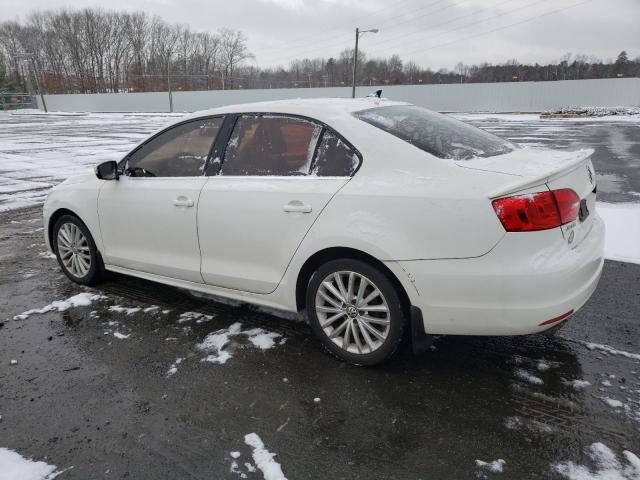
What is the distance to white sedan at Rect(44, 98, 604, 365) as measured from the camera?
2580 millimetres

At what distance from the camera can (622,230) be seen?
19.7 feet

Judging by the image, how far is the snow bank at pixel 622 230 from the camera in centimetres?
522

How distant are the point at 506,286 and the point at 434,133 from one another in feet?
3.86

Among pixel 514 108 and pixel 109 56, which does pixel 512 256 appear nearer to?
pixel 514 108

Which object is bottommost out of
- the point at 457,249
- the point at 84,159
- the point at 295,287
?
the point at 84,159

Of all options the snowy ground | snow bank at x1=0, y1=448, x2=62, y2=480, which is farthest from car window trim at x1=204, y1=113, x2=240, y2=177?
snow bank at x1=0, y1=448, x2=62, y2=480

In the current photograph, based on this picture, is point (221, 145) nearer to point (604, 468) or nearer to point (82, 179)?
point (82, 179)

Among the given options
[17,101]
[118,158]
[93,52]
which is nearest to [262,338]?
[118,158]

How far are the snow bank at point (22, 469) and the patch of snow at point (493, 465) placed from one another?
6.47 feet

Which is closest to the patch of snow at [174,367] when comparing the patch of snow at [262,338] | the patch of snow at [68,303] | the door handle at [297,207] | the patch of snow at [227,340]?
the patch of snow at [227,340]

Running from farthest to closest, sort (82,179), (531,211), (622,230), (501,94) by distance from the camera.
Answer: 1. (501,94)
2. (622,230)
3. (82,179)
4. (531,211)

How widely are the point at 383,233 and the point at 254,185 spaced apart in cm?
103

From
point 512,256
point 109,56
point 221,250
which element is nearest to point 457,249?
point 512,256

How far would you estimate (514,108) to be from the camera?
44.3m
